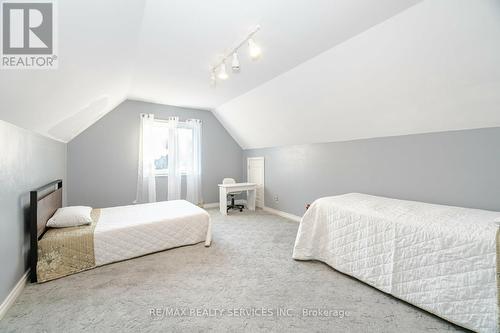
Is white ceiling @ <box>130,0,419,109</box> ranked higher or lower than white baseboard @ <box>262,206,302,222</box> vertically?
higher

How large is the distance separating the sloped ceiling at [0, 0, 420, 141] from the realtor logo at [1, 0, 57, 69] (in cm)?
5

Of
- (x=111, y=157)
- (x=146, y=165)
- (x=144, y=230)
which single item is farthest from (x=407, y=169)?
(x=111, y=157)

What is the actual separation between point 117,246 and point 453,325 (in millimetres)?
3088

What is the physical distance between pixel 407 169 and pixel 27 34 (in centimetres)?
358

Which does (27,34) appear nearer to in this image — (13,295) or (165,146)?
(13,295)

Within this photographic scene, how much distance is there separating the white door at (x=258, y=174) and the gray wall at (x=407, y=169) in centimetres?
87

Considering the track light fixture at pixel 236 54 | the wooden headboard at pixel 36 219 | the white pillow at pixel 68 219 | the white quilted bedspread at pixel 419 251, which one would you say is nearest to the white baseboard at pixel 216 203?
the white pillow at pixel 68 219

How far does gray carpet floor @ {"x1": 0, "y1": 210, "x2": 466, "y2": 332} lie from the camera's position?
143 cm

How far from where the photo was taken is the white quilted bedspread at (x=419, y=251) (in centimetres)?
131

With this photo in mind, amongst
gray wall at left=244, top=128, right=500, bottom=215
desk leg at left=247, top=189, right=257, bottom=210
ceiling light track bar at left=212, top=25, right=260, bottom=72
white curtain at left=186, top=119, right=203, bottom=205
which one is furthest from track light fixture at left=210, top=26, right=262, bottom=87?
desk leg at left=247, top=189, right=257, bottom=210

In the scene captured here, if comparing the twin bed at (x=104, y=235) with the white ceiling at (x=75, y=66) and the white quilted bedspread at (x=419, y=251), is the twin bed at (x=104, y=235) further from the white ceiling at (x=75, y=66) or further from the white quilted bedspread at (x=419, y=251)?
the white quilted bedspread at (x=419, y=251)

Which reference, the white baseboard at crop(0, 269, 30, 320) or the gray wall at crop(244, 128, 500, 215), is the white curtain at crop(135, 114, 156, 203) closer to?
the white baseboard at crop(0, 269, 30, 320)

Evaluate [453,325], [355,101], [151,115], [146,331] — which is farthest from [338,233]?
[151,115]

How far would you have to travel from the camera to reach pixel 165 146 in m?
4.48
